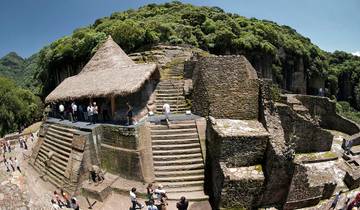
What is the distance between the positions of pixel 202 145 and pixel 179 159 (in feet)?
3.91

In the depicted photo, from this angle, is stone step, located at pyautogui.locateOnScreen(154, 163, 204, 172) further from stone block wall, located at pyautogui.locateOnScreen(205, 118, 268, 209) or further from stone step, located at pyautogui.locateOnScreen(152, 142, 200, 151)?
stone step, located at pyautogui.locateOnScreen(152, 142, 200, 151)

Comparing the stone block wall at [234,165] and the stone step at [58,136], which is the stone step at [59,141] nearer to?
the stone step at [58,136]

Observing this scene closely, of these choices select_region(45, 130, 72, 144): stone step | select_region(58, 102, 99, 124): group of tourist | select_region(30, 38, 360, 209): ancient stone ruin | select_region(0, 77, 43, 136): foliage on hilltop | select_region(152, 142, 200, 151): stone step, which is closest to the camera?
select_region(30, 38, 360, 209): ancient stone ruin

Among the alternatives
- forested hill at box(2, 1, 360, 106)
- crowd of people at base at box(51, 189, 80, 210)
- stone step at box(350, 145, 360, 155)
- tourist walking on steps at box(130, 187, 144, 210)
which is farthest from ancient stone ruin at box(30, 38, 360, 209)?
forested hill at box(2, 1, 360, 106)

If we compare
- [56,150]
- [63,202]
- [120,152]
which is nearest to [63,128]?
[56,150]

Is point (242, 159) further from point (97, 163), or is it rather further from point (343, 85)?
point (343, 85)

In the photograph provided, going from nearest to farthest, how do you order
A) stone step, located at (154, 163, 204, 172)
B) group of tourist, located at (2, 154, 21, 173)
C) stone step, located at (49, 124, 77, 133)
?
stone step, located at (154, 163, 204, 172) → stone step, located at (49, 124, 77, 133) → group of tourist, located at (2, 154, 21, 173)

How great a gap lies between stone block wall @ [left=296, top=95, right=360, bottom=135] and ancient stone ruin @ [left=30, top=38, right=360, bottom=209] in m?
5.88

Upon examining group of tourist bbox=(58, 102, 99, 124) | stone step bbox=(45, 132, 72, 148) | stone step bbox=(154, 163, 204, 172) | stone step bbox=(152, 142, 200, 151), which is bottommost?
stone step bbox=(154, 163, 204, 172)

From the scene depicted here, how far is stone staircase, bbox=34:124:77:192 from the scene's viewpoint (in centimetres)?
1250

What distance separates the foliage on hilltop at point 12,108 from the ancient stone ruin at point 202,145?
14388 millimetres

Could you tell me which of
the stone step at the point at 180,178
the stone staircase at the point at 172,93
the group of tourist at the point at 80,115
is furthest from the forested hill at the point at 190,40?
the stone step at the point at 180,178

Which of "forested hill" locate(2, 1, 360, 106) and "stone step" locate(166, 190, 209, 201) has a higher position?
"forested hill" locate(2, 1, 360, 106)

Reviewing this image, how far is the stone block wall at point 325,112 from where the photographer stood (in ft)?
73.6
